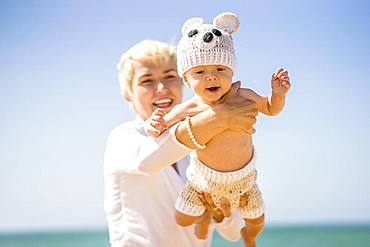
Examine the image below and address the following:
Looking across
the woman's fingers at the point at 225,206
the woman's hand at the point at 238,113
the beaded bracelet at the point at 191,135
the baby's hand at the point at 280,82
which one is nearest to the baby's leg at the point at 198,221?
the woman's fingers at the point at 225,206

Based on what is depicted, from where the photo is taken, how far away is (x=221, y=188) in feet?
10.3

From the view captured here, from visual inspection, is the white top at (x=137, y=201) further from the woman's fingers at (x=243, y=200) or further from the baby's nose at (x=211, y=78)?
the baby's nose at (x=211, y=78)

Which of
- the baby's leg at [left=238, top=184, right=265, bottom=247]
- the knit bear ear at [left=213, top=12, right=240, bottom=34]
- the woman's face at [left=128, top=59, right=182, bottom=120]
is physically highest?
the woman's face at [left=128, top=59, right=182, bottom=120]

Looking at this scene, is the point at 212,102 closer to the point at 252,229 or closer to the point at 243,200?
the point at 243,200

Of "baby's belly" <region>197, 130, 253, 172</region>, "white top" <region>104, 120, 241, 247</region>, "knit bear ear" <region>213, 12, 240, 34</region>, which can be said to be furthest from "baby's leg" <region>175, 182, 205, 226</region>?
"knit bear ear" <region>213, 12, 240, 34</region>

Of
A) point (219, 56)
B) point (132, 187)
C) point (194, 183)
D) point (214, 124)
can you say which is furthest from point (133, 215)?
point (219, 56)

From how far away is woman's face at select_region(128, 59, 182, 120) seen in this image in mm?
3943

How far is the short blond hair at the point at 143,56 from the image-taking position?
3969 millimetres

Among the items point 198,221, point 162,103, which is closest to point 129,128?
point 162,103

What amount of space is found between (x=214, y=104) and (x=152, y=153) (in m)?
0.39

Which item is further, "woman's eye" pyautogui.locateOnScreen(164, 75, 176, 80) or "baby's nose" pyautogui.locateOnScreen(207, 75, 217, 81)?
"woman's eye" pyautogui.locateOnScreen(164, 75, 176, 80)

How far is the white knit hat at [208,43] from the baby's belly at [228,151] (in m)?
0.31

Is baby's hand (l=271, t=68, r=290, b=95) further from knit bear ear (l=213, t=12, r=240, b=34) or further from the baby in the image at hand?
knit bear ear (l=213, t=12, r=240, b=34)

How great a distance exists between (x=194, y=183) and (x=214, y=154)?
0.68ft
